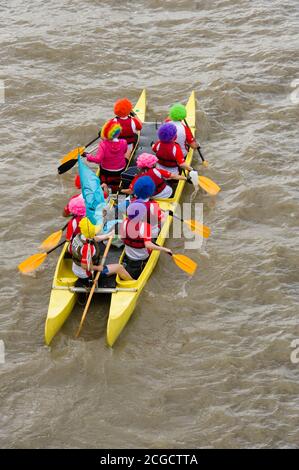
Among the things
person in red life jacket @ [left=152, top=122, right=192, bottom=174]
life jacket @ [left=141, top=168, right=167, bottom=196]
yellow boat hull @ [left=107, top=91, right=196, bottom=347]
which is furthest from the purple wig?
yellow boat hull @ [left=107, top=91, right=196, bottom=347]

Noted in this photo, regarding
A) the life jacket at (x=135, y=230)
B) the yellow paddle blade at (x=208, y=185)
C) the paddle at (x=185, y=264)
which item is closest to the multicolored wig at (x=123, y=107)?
the yellow paddle blade at (x=208, y=185)

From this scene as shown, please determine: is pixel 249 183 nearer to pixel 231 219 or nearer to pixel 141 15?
pixel 231 219

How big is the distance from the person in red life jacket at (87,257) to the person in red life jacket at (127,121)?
257 cm

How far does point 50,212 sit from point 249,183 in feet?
9.84

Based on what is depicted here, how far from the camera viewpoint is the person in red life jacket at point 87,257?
25.3ft

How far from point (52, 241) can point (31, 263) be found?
1.37ft

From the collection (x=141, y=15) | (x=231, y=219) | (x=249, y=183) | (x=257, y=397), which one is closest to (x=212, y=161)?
(x=249, y=183)

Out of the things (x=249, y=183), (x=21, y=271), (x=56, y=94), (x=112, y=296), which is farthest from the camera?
(x=56, y=94)

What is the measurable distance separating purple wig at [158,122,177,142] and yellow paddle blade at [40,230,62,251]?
2028 mm

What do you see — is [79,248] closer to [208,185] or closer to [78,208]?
[78,208]

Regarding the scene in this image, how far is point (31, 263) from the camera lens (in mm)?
8570

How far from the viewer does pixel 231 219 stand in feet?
31.9

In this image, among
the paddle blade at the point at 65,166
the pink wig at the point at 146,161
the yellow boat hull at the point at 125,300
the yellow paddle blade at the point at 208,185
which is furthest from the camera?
the paddle blade at the point at 65,166

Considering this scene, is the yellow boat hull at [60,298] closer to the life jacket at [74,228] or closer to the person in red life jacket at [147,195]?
the life jacket at [74,228]
